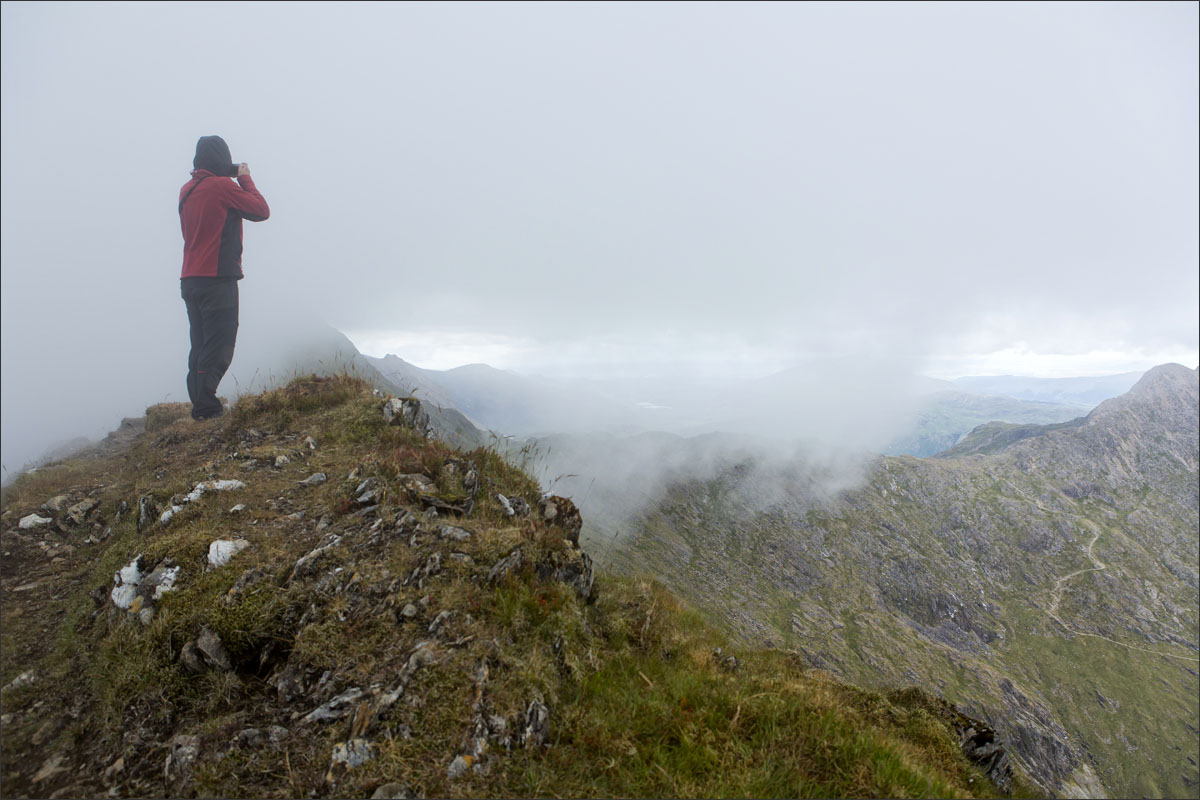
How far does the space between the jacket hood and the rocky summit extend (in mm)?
8794

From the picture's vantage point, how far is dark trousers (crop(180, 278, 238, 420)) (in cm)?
1345

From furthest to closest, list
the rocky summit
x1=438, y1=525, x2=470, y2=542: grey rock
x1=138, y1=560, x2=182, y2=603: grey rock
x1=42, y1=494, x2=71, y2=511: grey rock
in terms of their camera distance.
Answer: x1=42, y1=494, x2=71, y2=511: grey rock
x1=438, y1=525, x2=470, y2=542: grey rock
x1=138, y1=560, x2=182, y2=603: grey rock
the rocky summit

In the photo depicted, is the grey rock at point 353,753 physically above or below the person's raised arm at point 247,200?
below

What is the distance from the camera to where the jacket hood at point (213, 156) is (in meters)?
13.2

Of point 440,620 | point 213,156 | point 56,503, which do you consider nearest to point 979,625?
point 440,620

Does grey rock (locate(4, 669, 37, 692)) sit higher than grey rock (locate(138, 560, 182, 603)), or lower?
lower

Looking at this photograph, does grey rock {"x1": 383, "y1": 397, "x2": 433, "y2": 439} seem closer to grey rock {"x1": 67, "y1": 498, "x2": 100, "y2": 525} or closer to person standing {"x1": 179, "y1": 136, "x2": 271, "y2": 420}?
person standing {"x1": 179, "y1": 136, "x2": 271, "y2": 420}

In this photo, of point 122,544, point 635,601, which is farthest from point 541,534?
point 122,544

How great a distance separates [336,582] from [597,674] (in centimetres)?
398

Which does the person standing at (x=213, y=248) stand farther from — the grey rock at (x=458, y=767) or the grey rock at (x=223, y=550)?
the grey rock at (x=458, y=767)

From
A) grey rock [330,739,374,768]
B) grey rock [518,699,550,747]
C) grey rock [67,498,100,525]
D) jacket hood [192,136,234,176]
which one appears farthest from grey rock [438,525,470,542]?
jacket hood [192,136,234,176]

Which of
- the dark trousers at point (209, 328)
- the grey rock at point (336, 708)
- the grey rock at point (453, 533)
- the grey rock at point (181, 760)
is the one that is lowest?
the grey rock at point (181, 760)

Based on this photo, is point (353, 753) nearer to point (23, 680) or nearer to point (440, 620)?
point (440, 620)

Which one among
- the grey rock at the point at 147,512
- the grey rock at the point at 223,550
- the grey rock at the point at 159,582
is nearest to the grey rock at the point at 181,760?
the grey rock at the point at 159,582
